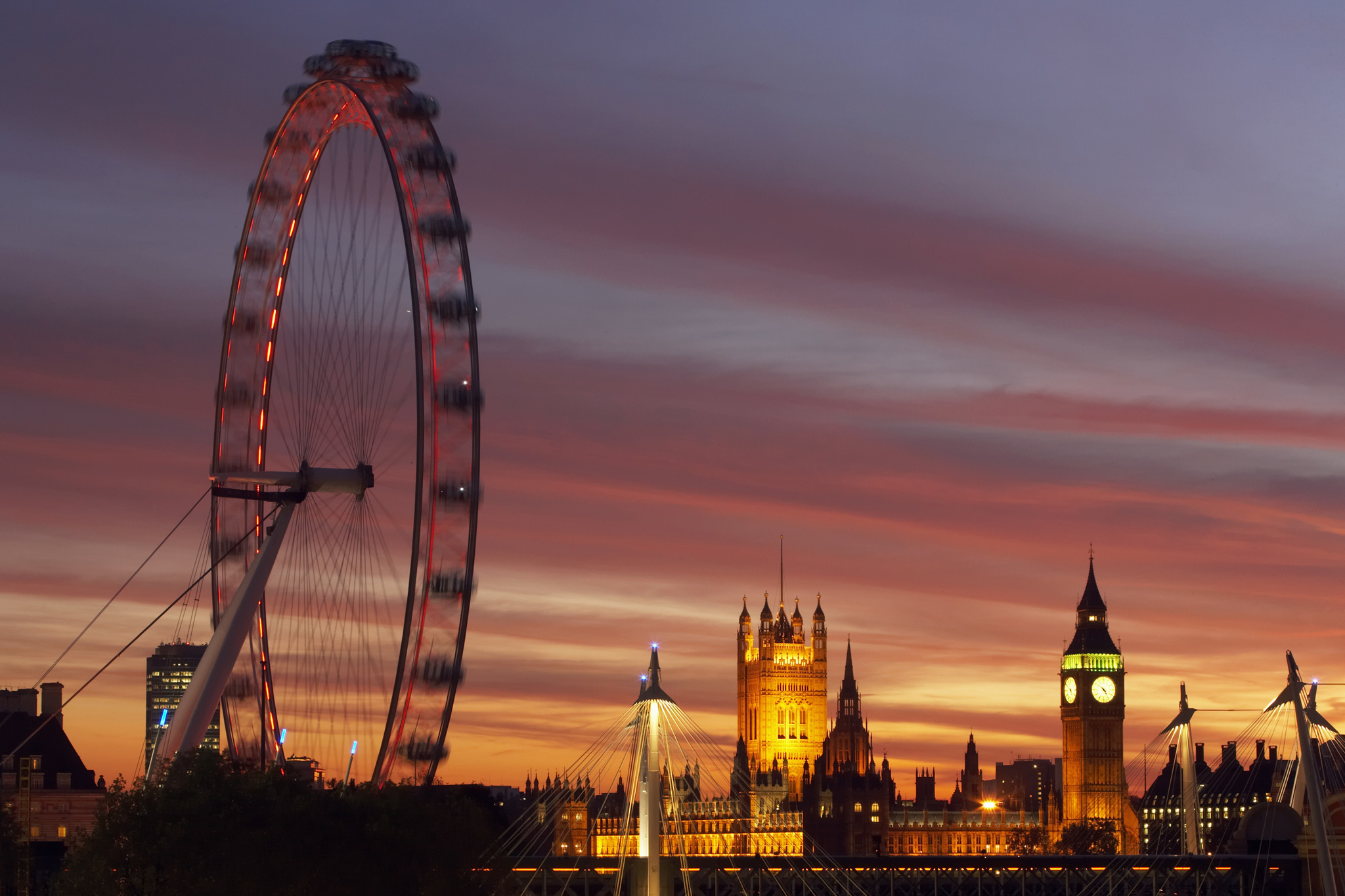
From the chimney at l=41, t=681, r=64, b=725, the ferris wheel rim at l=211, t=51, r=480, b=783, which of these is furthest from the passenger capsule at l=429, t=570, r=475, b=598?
→ the chimney at l=41, t=681, r=64, b=725

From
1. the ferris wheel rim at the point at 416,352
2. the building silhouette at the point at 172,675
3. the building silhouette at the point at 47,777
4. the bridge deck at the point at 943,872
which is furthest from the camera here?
the building silhouette at the point at 172,675

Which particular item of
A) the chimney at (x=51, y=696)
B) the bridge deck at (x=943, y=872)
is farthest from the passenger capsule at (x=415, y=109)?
the chimney at (x=51, y=696)

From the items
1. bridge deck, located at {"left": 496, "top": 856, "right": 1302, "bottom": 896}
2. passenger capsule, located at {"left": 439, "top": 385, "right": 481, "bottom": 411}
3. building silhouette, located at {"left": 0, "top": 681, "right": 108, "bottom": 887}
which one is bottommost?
bridge deck, located at {"left": 496, "top": 856, "right": 1302, "bottom": 896}

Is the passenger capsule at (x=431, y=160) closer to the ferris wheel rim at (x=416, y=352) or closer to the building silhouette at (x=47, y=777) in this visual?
the ferris wheel rim at (x=416, y=352)

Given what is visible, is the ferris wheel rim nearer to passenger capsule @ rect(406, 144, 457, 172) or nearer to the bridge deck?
passenger capsule @ rect(406, 144, 457, 172)

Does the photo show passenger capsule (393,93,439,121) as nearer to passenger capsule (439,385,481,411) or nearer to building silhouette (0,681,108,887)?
passenger capsule (439,385,481,411)

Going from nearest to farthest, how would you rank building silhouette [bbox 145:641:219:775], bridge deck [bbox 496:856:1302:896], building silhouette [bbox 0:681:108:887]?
bridge deck [bbox 496:856:1302:896], building silhouette [bbox 0:681:108:887], building silhouette [bbox 145:641:219:775]

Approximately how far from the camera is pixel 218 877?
185ft

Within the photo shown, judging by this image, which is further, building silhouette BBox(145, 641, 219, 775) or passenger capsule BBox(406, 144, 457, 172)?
building silhouette BBox(145, 641, 219, 775)

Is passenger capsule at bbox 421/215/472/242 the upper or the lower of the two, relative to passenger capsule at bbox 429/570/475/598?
upper

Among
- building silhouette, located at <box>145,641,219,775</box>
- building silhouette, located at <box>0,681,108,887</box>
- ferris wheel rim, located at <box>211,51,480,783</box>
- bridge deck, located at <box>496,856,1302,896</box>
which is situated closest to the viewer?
ferris wheel rim, located at <box>211,51,480,783</box>

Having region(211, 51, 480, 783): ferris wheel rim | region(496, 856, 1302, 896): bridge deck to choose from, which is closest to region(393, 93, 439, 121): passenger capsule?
region(211, 51, 480, 783): ferris wheel rim

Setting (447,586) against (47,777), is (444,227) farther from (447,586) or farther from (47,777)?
(47,777)

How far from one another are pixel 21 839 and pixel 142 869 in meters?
28.9
